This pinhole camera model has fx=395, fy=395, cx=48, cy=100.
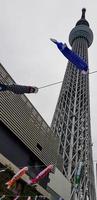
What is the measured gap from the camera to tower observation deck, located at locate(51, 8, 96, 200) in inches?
3787

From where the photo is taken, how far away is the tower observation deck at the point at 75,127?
96.2 metres

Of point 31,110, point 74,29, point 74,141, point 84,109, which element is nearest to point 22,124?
point 31,110

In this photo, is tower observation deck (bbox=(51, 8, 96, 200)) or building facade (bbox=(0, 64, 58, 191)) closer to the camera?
building facade (bbox=(0, 64, 58, 191))

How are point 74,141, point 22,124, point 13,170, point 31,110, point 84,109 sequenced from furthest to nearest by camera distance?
point 84,109 < point 74,141 < point 31,110 < point 22,124 < point 13,170

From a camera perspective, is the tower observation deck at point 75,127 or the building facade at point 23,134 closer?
the building facade at point 23,134

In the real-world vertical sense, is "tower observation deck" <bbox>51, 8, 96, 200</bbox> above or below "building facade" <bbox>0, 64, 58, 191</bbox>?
below

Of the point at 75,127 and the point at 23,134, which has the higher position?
the point at 23,134

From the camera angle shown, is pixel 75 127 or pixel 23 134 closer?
pixel 23 134

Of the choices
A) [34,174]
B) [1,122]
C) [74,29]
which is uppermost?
[1,122]

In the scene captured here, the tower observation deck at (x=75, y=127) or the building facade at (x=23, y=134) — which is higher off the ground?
the building facade at (x=23, y=134)

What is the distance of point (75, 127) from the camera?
108 meters

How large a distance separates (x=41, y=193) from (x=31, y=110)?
32.6 feet

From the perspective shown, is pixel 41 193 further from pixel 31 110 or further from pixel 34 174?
pixel 31 110

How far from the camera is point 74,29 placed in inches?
5359
